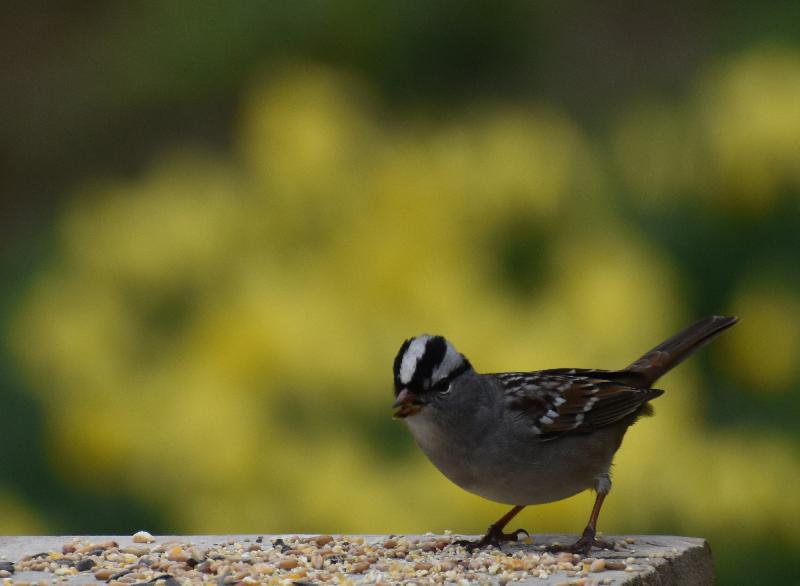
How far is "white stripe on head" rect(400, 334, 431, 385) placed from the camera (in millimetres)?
3205

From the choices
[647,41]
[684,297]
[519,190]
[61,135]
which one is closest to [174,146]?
[61,135]

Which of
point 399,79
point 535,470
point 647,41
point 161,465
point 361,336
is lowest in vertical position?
point 535,470

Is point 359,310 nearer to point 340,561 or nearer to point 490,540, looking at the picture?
point 490,540

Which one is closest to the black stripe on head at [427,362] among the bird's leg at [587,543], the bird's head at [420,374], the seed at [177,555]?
the bird's head at [420,374]

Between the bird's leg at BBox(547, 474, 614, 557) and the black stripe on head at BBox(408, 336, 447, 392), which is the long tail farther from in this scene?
the black stripe on head at BBox(408, 336, 447, 392)

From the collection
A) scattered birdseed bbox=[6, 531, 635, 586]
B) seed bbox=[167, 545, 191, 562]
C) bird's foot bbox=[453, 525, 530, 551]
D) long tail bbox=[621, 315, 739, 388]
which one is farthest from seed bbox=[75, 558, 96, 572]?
long tail bbox=[621, 315, 739, 388]

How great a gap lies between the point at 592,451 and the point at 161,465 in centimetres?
180

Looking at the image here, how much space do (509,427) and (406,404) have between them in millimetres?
273

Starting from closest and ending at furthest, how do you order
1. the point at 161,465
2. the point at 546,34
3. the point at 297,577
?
1. the point at 297,577
2. the point at 161,465
3. the point at 546,34

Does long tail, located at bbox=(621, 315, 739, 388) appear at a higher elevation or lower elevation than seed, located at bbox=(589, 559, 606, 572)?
higher

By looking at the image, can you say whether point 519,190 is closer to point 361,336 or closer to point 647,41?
point 361,336

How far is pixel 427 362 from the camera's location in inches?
127

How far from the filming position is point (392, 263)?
5215mm

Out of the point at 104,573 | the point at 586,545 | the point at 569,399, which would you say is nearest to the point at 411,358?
the point at 569,399
